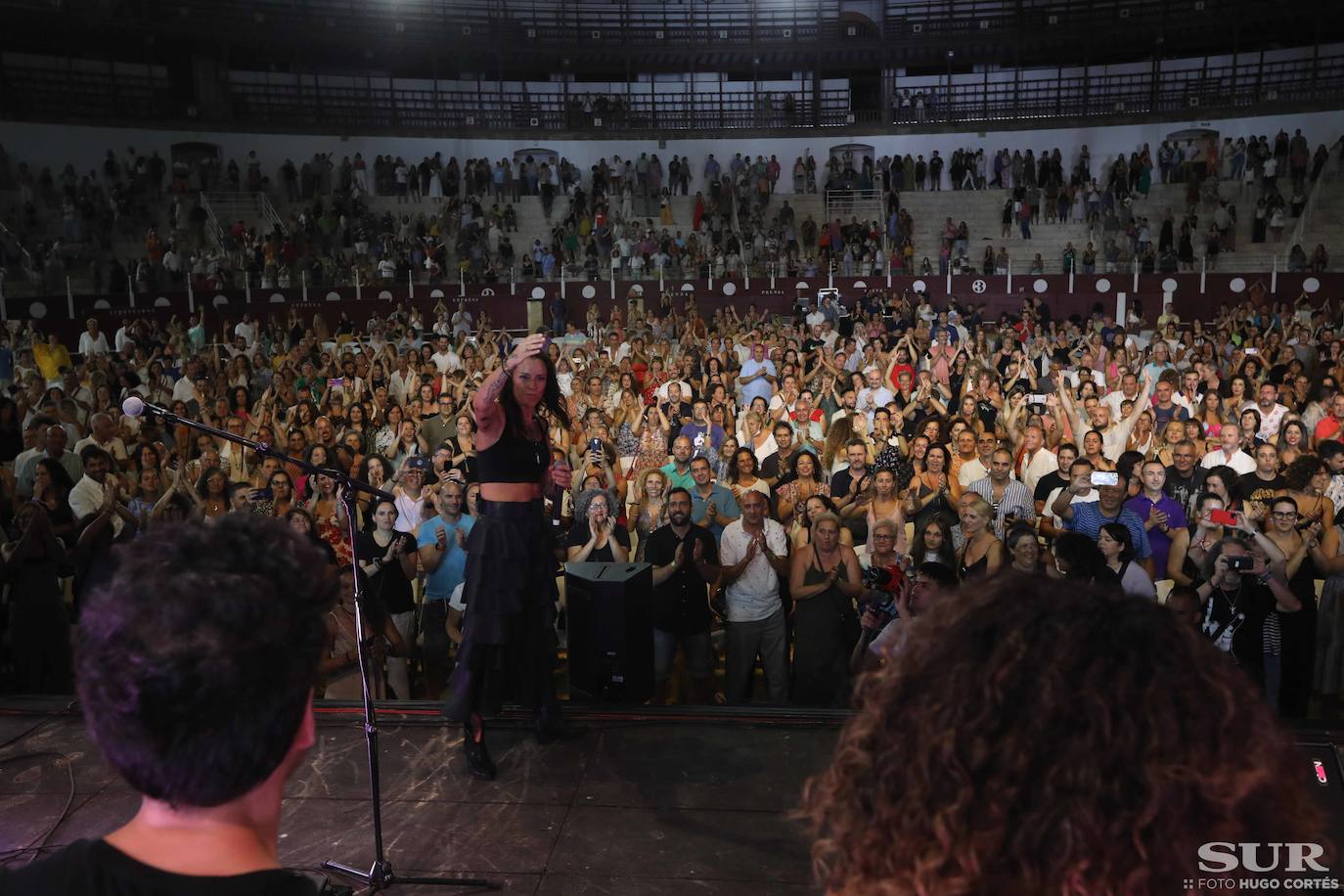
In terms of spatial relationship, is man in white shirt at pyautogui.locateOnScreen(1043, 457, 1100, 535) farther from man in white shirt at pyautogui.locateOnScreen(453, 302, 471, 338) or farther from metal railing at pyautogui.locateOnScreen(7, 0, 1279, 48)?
metal railing at pyautogui.locateOnScreen(7, 0, 1279, 48)

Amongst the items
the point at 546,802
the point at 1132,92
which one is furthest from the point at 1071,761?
the point at 1132,92

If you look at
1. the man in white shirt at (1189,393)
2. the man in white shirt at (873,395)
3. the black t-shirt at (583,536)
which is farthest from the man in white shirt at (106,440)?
the man in white shirt at (1189,393)

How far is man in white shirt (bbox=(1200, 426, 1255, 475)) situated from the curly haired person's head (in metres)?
7.41

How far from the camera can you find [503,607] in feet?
14.2

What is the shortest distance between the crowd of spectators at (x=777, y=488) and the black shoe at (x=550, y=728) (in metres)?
1.39

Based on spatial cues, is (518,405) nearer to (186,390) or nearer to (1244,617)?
(1244,617)

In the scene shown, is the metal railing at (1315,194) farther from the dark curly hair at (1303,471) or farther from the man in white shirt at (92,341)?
the man in white shirt at (92,341)

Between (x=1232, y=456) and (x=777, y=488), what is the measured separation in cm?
329

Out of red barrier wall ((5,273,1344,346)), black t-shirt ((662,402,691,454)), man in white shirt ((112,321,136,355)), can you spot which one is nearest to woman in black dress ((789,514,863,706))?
black t-shirt ((662,402,691,454))

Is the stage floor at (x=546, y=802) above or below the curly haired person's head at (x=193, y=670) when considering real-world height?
below

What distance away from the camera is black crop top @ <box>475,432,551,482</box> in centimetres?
435

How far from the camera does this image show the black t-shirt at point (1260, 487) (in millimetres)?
6352

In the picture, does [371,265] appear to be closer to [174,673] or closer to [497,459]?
[497,459]

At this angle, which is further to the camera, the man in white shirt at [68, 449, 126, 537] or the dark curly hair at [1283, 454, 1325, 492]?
the man in white shirt at [68, 449, 126, 537]
